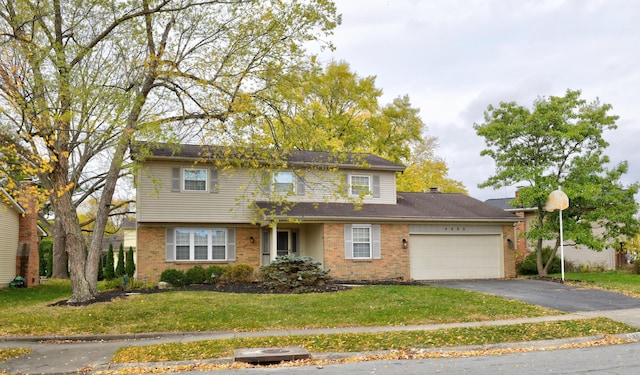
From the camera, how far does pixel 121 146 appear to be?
16.5 meters

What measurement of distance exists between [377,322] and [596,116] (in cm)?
1430

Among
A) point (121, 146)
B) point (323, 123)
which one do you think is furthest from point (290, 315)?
point (323, 123)

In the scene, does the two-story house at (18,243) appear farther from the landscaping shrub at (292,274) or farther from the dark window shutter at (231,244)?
the landscaping shrub at (292,274)

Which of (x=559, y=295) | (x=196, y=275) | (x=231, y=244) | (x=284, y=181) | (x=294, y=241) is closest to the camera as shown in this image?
(x=559, y=295)

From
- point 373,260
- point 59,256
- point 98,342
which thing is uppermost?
point 373,260

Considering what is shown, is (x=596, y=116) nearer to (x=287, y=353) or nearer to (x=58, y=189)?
(x=287, y=353)

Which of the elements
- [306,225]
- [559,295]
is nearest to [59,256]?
[306,225]

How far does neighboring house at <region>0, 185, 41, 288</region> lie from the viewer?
2433 centimetres

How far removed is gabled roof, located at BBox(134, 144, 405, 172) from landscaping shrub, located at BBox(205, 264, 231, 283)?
4.25 m

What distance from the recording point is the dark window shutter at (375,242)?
2294cm

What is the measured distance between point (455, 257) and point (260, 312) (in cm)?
1231

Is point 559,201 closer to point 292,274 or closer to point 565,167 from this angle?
point 565,167

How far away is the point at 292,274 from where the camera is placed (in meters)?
19.1

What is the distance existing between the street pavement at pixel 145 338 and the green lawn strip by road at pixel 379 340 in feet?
1.59
